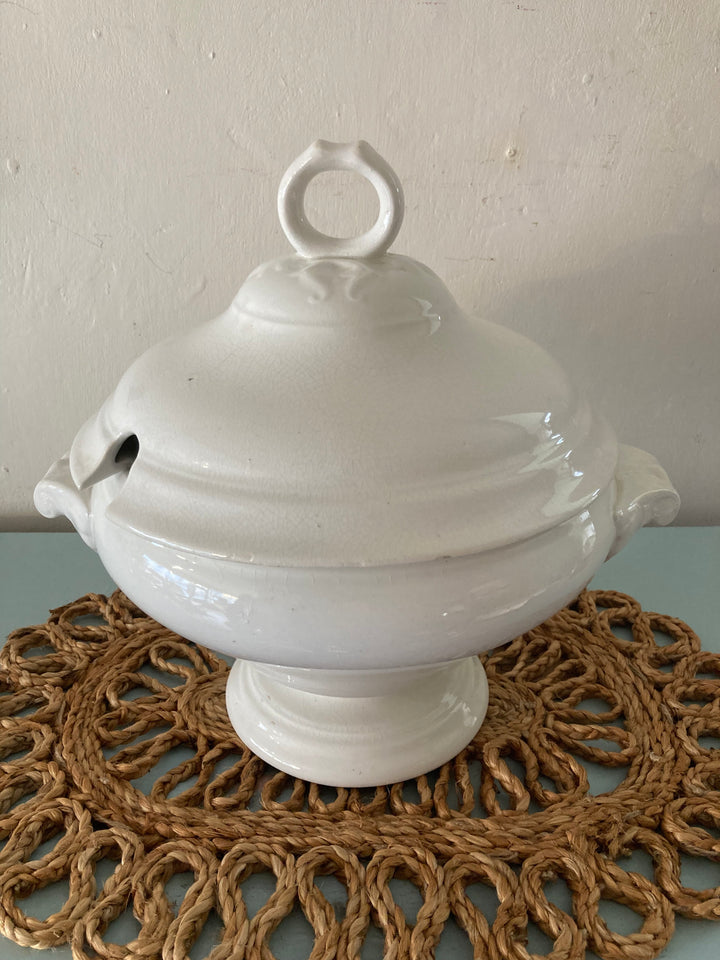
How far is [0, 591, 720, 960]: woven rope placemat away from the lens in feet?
1.57

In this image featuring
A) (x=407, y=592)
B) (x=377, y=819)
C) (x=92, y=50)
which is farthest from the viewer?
(x=92, y=50)

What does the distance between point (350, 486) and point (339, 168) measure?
218 millimetres

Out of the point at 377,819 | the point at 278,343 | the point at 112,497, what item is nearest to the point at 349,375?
the point at 278,343

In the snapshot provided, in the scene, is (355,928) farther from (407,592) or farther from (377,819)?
(407,592)

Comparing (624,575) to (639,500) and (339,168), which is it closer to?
(639,500)

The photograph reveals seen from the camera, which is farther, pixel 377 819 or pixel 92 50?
pixel 92 50

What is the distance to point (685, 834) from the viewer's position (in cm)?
52

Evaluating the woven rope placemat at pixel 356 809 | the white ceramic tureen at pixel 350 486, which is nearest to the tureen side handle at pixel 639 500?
the white ceramic tureen at pixel 350 486

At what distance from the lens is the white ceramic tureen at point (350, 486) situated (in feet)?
1.46

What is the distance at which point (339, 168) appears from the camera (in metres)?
0.53

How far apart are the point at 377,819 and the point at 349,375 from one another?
11.6 inches

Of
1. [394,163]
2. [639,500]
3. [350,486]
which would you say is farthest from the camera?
[394,163]

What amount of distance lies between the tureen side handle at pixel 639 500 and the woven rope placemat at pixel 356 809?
0.16 metres

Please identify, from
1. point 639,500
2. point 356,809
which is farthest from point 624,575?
point 356,809
